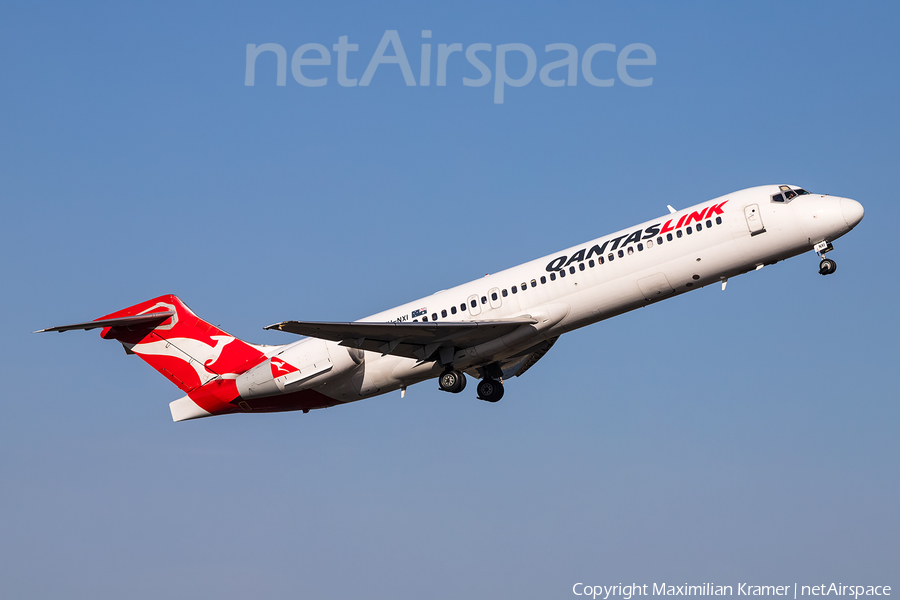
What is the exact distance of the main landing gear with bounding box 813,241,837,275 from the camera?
25.3 m

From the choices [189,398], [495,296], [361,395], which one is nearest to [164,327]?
[189,398]

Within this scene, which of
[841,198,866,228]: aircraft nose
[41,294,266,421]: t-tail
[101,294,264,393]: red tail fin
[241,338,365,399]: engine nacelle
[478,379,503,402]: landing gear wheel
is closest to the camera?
[841,198,866,228]: aircraft nose

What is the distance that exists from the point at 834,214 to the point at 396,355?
1279 cm

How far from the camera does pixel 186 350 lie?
32125mm

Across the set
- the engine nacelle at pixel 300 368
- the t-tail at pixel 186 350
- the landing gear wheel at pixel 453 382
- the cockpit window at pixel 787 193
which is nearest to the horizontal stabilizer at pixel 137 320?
the t-tail at pixel 186 350

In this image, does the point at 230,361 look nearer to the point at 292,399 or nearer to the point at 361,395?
the point at 292,399

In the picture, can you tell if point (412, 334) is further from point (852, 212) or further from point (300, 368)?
point (852, 212)

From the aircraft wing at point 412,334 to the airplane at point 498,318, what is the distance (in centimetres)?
3

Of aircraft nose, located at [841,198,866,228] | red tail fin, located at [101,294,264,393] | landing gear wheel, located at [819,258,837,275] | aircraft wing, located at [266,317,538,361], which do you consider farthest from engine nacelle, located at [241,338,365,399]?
aircraft nose, located at [841,198,866,228]

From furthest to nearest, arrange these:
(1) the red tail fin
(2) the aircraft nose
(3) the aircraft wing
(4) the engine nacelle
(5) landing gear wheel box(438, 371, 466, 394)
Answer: (1) the red tail fin, (4) the engine nacelle, (5) landing gear wheel box(438, 371, 466, 394), (3) the aircraft wing, (2) the aircraft nose

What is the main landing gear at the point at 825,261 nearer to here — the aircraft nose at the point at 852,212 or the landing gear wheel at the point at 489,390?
the aircraft nose at the point at 852,212

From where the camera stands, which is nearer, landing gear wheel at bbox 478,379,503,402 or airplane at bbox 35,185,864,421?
airplane at bbox 35,185,864,421

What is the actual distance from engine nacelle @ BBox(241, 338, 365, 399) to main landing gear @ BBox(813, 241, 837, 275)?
1331 cm

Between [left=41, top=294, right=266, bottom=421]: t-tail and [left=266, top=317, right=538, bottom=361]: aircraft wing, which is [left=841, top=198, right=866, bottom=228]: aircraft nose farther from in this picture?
[left=41, top=294, right=266, bottom=421]: t-tail
